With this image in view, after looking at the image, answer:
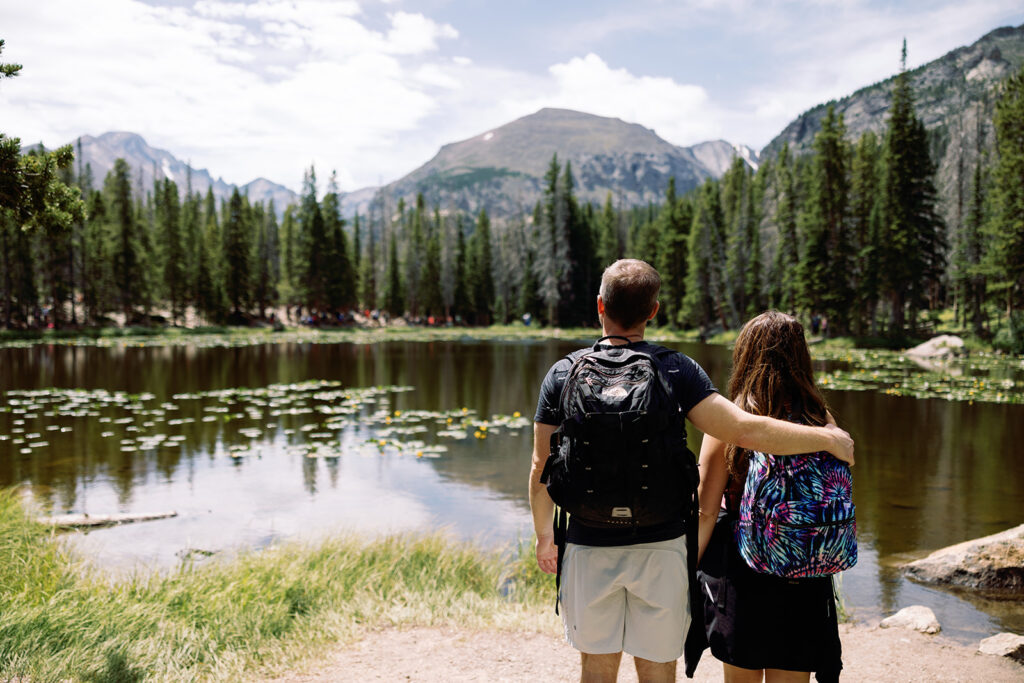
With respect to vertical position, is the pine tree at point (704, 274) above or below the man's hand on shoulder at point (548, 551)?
above

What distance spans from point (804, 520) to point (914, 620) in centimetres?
432

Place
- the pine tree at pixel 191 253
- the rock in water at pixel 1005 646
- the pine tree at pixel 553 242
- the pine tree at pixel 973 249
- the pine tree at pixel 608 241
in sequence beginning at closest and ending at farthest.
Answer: the rock in water at pixel 1005 646
the pine tree at pixel 973 249
the pine tree at pixel 191 253
the pine tree at pixel 553 242
the pine tree at pixel 608 241

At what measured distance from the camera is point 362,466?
1259 centimetres

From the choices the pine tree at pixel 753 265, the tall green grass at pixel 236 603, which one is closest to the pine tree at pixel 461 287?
the pine tree at pixel 753 265

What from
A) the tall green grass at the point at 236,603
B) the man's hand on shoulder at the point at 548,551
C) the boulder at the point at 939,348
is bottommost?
the tall green grass at the point at 236,603

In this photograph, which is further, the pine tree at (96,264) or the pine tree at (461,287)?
the pine tree at (461,287)

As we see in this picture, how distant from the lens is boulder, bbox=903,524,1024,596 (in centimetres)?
688

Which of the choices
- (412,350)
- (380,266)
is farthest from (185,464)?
(380,266)

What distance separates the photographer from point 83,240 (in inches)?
2110

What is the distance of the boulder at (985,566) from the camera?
22.6 feet

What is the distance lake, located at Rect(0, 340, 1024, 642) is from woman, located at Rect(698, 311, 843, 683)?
14.2 ft

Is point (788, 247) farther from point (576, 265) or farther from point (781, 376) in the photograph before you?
point (781, 376)

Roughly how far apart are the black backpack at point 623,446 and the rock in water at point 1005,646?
432cm

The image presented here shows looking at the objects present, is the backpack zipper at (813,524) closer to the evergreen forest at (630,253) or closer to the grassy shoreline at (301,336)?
the evergreen forest at (630,253)
